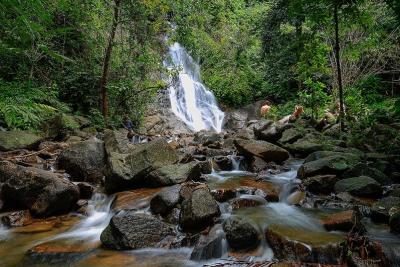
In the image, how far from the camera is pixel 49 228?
514 centimetres

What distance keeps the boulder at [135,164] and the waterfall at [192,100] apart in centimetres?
1087

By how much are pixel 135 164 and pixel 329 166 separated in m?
3.70

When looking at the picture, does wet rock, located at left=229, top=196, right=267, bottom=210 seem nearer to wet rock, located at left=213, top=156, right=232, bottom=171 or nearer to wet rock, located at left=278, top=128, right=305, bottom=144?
wet rock, located at left=213, top=156, right=232, bottom=171

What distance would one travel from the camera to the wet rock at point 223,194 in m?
5.60

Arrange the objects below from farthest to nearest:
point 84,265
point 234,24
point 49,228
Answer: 1. point 234,24
2. point 49,228
3. point 84,265

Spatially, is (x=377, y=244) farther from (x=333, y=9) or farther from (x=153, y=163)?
(x=333, y=9)

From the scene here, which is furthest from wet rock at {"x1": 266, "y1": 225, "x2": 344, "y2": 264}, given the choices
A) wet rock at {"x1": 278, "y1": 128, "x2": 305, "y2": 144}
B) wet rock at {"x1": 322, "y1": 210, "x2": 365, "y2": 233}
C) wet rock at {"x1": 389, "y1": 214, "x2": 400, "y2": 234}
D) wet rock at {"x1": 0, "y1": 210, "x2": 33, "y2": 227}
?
wet rock at {"x1": 278, "y1": 128, "x2": 305, "y2": 144}

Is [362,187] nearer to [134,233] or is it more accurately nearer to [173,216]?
[173,216]

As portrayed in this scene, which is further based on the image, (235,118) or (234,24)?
(234,24)

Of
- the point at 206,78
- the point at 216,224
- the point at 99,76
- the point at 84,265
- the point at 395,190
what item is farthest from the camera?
the point at 206,78

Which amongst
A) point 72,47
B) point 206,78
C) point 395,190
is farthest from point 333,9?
point 206,78

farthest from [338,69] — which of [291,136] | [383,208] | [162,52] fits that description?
[162,52]

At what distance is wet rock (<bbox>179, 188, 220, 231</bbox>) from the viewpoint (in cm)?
456

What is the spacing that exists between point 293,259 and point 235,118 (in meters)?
16.1
